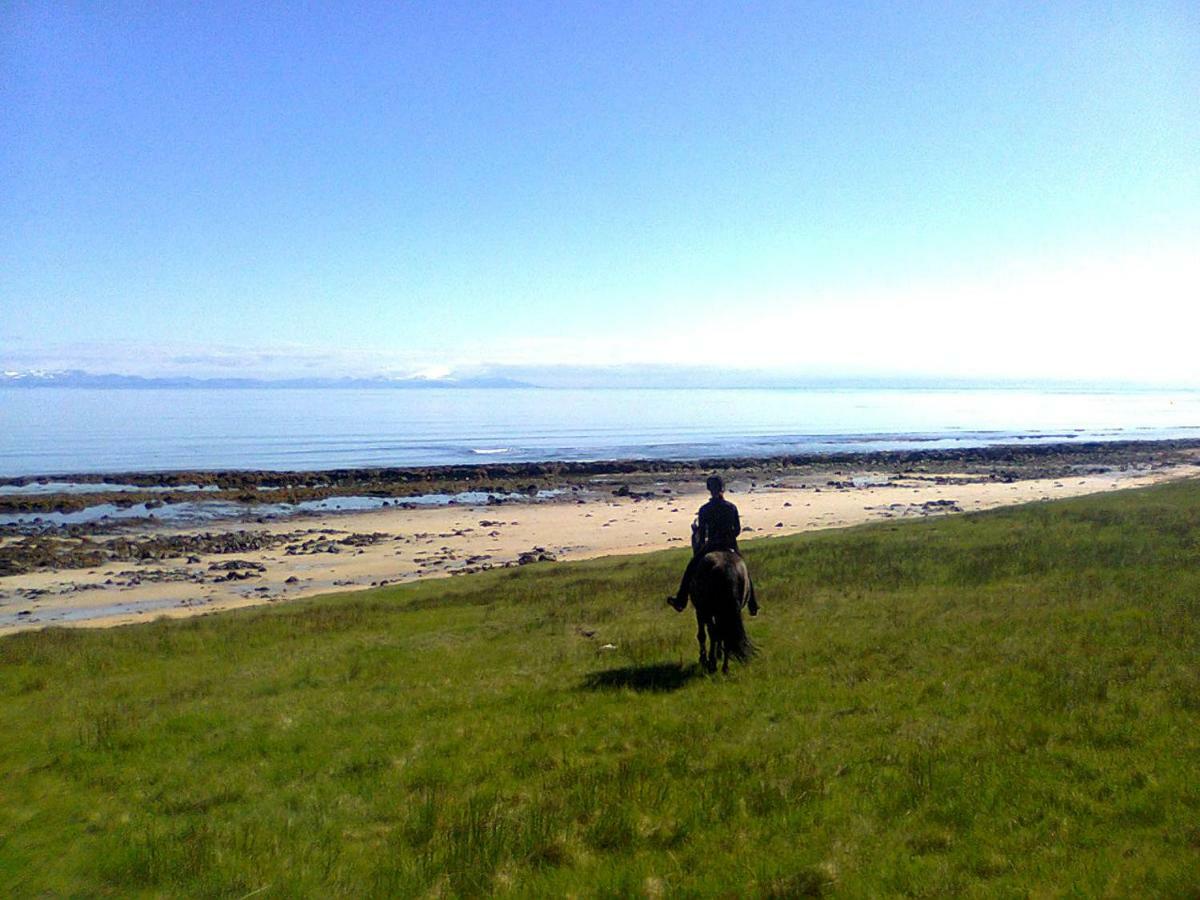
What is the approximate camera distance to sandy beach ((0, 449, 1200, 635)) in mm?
34125

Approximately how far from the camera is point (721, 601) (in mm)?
12969

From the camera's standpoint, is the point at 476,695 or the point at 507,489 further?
the point at 507,489

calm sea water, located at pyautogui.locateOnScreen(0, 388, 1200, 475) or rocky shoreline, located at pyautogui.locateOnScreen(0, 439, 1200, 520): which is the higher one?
calm sea water, located at pyautogui.locateOnScreen(0, 388, 1200, 475)

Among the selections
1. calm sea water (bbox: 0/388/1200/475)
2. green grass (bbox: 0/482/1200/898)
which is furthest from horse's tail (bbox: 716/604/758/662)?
calm sea water (bbox: 0/388/1200/475)

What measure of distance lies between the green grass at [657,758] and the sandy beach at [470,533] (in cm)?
1085

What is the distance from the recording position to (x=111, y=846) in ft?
28.0

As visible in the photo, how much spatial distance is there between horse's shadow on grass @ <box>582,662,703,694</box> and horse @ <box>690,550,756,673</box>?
43 cm

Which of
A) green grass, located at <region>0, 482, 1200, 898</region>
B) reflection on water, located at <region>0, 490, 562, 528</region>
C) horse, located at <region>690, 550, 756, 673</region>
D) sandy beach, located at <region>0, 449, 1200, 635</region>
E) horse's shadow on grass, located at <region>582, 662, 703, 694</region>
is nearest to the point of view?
green grass, located at <region>0, 482, 1200, 898</region>

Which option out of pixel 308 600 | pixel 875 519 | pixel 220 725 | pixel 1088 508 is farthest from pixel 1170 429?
pixel 220 725

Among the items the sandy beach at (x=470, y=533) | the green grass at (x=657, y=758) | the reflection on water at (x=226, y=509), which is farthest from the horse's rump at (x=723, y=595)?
the reflection on water at (x=226, y=509)

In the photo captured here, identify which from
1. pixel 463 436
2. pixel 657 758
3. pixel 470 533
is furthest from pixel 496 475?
pixel 657 758

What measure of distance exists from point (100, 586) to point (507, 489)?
3768 centimetres

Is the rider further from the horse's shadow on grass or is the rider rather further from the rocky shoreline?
the rocky shoreline

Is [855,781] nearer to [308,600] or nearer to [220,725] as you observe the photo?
[220,725]
